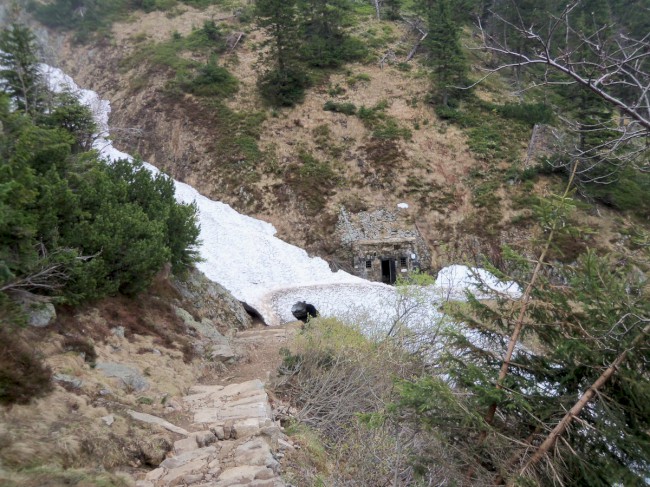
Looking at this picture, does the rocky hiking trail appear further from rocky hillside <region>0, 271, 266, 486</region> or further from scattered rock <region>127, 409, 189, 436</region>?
rocky hillside <region>0, 271, 266, 486</region>

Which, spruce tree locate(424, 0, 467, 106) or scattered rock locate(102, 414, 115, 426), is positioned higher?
spruce tree locate(424, 0, 467, 106)

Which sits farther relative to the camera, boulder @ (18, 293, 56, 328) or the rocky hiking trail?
boulder @ (18, 293, 56, 328)

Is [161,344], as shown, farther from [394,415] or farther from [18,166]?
[394,415]

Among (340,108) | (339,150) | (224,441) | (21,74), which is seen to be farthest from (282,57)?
(224,441)

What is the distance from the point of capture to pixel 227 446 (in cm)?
638

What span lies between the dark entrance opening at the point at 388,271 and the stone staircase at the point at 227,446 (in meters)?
16.6

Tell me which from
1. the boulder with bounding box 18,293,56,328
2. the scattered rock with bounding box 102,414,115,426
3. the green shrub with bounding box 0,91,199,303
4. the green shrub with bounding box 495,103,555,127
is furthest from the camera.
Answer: the green shrub with bounding box 495,103,555,127

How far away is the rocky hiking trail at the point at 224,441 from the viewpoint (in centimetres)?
542

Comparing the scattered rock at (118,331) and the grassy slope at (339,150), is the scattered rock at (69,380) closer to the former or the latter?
the scattered rock at (118,331)

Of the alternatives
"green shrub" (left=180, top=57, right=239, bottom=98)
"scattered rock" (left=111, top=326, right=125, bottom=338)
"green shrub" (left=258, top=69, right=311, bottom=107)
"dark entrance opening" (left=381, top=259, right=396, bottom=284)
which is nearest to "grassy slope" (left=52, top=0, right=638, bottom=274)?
"green shrub" (left=180, top=57, right=239, bottom=98)

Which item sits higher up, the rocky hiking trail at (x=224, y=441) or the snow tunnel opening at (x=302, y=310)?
the rocky hiking trail at (x=224, y=441)

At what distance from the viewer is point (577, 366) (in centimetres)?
464

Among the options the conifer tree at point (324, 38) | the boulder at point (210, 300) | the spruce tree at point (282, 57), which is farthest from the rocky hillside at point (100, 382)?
the conifer tree at point (324, 38)

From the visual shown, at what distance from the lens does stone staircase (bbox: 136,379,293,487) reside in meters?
5.40
